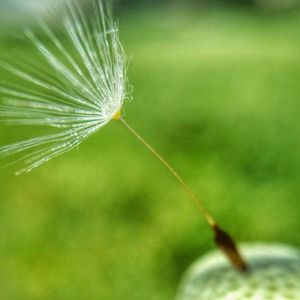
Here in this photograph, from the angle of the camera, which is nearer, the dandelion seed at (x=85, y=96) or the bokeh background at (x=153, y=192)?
the dandelion seed at (x=85, y=96)

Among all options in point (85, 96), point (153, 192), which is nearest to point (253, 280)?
point (85, 96)

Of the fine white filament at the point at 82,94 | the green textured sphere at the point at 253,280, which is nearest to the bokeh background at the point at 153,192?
the fine white filament at the point at 82,94

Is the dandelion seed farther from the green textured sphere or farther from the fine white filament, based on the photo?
the green textured sphere

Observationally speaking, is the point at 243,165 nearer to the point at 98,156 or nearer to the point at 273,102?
the point at 98,156

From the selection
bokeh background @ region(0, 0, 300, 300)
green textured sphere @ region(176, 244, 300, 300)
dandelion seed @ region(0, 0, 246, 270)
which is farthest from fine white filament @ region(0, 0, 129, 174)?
green textured sphere @ region(176, 244, 300, 300)

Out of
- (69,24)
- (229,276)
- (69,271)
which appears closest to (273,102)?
(69,271)

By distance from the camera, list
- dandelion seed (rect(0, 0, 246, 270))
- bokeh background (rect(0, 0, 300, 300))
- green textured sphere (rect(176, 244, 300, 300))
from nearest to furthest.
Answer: dandelion seed (rect(0, 0, 246, 270)) < green textured sphere (rect(176, 244, 300, 300)) < bokeh background (rect(0, 0, 300, 300))

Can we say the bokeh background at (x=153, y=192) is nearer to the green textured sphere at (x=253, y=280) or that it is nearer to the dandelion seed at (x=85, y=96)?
the dandelion seed at (x=85, y=96)
